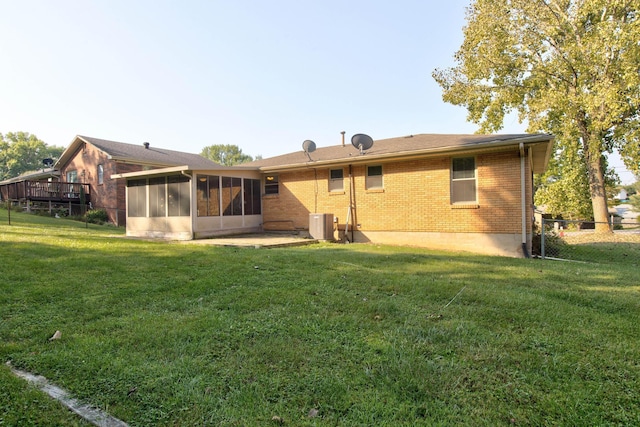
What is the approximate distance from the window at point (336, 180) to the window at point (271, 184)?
2.60 m

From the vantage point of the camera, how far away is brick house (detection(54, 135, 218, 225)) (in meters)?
20.6

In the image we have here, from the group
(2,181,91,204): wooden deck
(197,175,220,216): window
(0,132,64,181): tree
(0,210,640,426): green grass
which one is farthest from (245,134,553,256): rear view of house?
(0,132,64,181): tree

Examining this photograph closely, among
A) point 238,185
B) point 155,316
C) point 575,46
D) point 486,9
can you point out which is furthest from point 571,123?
point 155,316

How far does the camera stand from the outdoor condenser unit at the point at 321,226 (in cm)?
1232

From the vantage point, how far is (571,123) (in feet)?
60.1

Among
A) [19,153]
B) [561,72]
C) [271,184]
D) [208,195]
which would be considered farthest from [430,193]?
[19,153]

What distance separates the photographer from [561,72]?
1777 centimetres

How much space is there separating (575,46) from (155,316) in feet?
67.7

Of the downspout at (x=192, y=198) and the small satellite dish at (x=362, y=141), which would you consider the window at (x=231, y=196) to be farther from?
the small satellite dish at (x=362, y=141)

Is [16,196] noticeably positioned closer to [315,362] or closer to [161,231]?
[161,231]

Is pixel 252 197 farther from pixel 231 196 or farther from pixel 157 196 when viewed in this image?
pixel 157 196

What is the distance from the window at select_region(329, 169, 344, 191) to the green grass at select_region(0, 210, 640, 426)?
7236 mm

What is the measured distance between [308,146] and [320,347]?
13.4 m

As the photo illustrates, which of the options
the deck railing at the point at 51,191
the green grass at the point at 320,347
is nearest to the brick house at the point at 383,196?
the green grass at the point at 320,347
